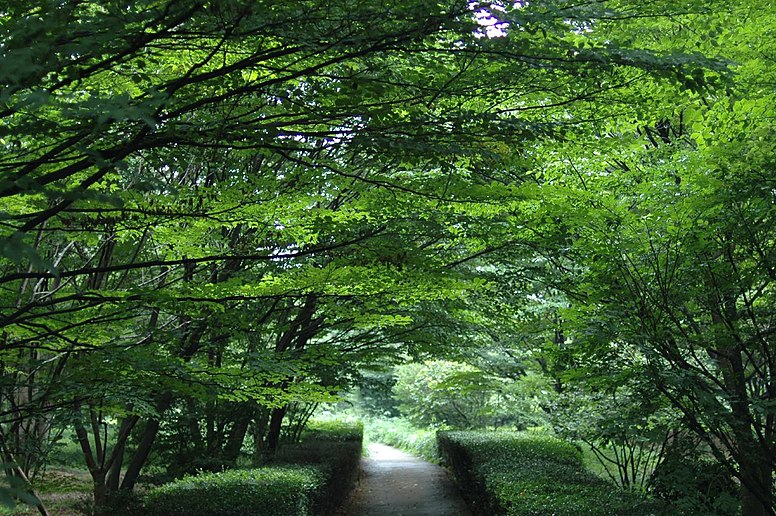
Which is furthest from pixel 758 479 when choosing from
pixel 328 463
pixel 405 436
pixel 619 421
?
pixel 405 436

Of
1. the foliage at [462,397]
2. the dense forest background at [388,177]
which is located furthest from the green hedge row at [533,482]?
the foliage at [462,397]

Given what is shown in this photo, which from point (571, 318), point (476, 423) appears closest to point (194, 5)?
point (571, 318)

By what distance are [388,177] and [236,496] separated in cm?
431

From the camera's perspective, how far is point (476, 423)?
22938 mm

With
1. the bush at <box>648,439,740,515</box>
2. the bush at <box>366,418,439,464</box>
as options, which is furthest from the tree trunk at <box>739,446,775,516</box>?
the bush at <box>366,418,439,464</box>

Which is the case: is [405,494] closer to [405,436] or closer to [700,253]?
[700,253]

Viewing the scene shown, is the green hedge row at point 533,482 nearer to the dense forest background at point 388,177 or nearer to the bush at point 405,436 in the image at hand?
the dense forest background at point 388,177

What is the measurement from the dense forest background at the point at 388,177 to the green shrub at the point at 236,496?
132 cm

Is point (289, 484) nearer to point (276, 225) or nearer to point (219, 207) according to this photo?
point (276, 225)

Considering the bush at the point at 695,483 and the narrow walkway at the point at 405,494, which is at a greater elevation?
the bush at the point at 695,483

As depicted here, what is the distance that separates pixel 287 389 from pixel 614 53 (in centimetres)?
481

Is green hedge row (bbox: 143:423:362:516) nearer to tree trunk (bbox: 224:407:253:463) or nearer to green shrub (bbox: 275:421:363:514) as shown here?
green shrub (bbox: 275:421:363:514)

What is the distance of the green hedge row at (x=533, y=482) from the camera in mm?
6742

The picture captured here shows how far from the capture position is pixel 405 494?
46.2ft
